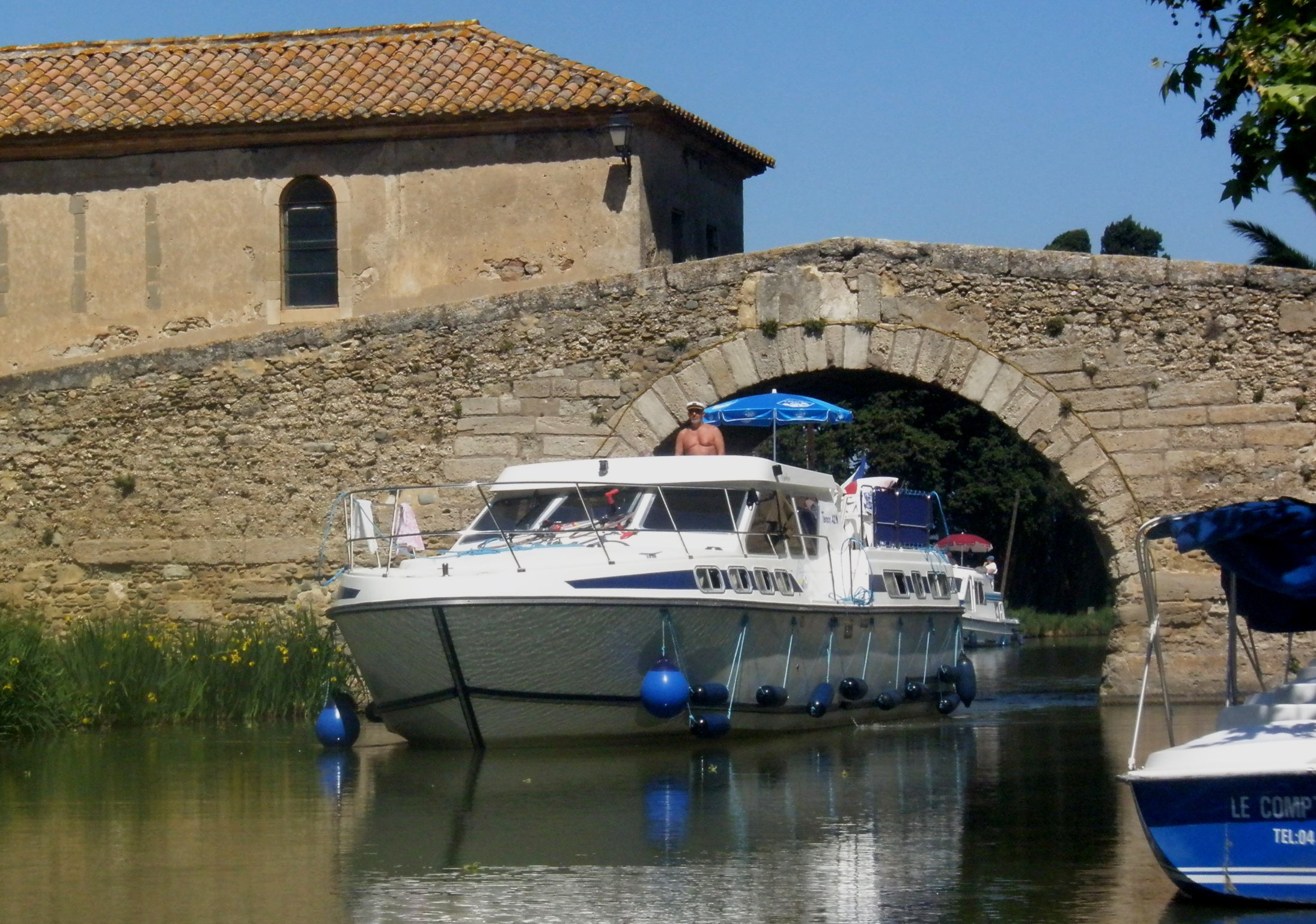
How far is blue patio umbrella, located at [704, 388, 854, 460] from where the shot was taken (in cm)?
1678

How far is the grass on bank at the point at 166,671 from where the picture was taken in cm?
1404

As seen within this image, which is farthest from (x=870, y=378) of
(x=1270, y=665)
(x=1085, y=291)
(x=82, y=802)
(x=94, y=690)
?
(x=82, y=802)

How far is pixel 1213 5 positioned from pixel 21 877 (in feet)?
23.5

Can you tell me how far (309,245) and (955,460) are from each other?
66.6 feet

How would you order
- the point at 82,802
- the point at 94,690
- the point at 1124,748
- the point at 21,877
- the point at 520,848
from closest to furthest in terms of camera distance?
the point at 21,877, the point at 520,848, the point at 82,802, the point at 1124,748, the point at 94,690

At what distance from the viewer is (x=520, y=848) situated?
841 cm

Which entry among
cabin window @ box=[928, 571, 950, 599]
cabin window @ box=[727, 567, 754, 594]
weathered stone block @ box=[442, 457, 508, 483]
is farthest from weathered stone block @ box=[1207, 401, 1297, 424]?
weathered stone block @ box=[442, 457, 508, 483]

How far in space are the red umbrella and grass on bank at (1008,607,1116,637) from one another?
1.70 metres

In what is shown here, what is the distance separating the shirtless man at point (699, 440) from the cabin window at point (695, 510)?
1.40 m

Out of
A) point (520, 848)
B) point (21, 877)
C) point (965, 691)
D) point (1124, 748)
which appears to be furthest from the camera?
point (965, 691)

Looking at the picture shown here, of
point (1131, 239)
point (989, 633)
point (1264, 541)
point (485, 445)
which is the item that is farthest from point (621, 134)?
point (1131, 239)

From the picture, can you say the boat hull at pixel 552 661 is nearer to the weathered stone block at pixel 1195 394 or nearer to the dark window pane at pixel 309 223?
the weathered stone block at pixel 1195 394

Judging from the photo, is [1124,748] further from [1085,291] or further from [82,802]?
[82,802]

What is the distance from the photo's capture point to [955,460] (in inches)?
1526
